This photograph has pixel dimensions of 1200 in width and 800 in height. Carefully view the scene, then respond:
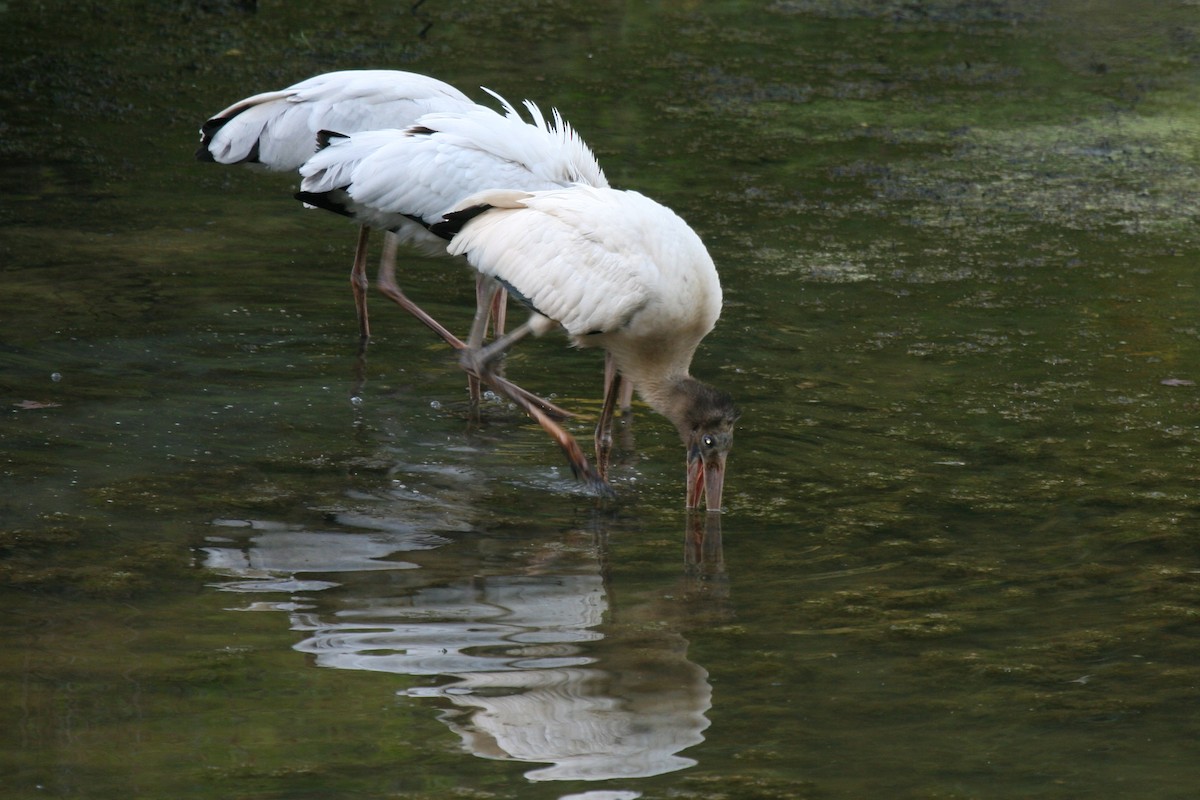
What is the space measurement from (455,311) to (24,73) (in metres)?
5.13

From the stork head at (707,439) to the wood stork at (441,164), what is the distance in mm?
822

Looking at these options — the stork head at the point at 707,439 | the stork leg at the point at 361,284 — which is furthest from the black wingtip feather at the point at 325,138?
the stork head at the point at 707,439

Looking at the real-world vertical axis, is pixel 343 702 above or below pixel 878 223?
below

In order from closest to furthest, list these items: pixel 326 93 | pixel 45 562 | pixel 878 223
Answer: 1. pixel 45 562
2. pixel 326 93
3. pixel 878 223

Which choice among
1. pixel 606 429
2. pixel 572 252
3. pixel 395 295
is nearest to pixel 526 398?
pixel 606 429

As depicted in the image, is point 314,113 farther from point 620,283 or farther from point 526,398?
point 620,283

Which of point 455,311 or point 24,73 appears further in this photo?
point 24,73

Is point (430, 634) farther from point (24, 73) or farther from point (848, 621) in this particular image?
point (24, 73)

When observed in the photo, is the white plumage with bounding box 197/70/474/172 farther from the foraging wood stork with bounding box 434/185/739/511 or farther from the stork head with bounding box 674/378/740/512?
the stork head with bounding box 674/378/740/512

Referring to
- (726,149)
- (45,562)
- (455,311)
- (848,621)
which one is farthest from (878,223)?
(45,562)

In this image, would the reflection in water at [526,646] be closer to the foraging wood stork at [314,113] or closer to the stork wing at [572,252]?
the stork wing at [572,252]

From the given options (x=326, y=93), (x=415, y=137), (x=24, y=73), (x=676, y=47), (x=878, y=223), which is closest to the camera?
(x=415, y=137)

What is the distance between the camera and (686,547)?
5.19m

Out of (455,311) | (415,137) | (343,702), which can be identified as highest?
(415,137)
